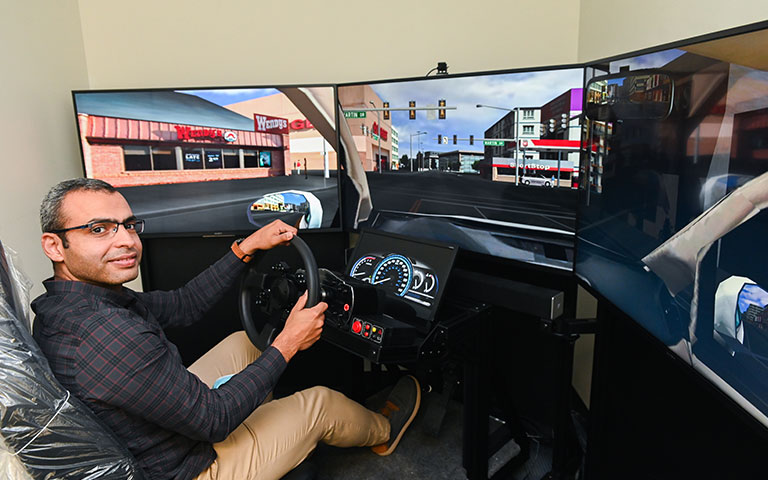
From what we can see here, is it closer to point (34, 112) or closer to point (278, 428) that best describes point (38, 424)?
point (278, 428)

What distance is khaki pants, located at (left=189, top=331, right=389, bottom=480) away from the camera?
4.42ft

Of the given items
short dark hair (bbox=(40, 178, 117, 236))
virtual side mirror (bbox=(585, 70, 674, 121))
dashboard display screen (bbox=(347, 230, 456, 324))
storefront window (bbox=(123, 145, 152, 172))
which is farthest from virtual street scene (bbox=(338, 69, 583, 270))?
short dark hair (bbox=(40, 178, 117, 236))

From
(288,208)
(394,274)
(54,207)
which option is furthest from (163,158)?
(394,274)

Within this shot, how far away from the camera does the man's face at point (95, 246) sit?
3.97 ft

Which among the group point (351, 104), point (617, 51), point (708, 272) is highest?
point (617, 51)

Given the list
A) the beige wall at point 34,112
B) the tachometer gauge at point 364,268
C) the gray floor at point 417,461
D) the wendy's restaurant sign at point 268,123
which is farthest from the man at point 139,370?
the beige wall at point 34,112

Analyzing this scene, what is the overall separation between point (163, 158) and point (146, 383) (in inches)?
62.2

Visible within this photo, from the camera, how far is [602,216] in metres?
1.41

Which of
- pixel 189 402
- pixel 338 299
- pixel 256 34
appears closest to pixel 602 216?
pixel 338 299

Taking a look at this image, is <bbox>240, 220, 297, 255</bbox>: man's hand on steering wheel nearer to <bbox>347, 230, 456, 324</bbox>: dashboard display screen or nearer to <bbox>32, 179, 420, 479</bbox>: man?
<bbox>32, 179, 420, 479</bbox>: man

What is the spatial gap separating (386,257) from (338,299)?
36cm

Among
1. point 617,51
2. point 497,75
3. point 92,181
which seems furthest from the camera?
point 617,51

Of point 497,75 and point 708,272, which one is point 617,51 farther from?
point 708,272

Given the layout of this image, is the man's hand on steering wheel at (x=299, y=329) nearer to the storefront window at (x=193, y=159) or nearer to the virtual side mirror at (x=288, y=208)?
the virtual side mirror at (x=288, y=208)
